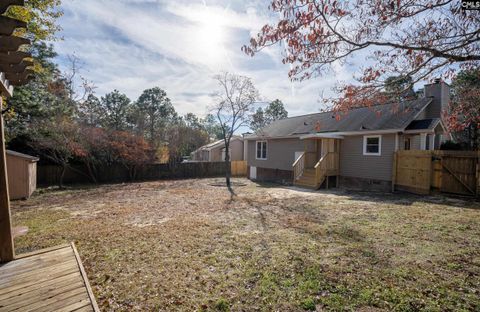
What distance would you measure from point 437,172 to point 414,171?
0.78 metres

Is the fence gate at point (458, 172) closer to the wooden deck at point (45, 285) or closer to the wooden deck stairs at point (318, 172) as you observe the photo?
the wooden deck stairs at point (318, 172)

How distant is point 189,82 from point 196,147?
1496cm

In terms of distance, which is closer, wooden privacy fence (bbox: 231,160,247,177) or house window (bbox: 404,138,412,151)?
house window (bbox: 404,138,412,151)

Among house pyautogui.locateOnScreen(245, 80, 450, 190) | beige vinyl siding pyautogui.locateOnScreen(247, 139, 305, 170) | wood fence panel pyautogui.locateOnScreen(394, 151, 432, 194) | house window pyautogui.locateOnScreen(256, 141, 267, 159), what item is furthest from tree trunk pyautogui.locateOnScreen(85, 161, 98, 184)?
wood fence panel pyautogui.locateOnScreen(394, 151, 432, 194)

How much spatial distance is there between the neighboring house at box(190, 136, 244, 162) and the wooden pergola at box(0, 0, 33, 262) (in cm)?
2334

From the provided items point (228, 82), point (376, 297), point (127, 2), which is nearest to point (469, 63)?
point (376, 297)

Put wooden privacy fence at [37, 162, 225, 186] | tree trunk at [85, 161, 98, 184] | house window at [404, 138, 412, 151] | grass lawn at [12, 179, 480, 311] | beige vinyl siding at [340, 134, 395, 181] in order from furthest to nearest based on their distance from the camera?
1. tree trunk at [85, 161, 98, 184]
2. wooden privacy fence at [37, 162, 225, 186]
3. house window at [404, 138, 412, 151]
4. beige vinyl siding at [340, 134, 395, 181]
5. grass lawn at [12, 179, 480, 311]

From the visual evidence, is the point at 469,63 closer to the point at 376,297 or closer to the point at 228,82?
the point at 376,297

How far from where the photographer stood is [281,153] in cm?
1631

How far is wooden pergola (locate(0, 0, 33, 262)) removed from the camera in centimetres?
235

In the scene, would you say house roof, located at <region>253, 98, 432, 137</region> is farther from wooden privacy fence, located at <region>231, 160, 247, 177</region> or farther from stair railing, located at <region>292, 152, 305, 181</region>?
wooden privacy fence, located at <region>231, 160, 247, 177</region>

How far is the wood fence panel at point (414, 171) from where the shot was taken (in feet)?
31.3

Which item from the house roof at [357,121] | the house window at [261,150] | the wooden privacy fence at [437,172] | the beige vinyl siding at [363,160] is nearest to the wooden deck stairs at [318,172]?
the beige vinyl siding at [363,160]

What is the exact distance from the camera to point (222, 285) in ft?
10.2
